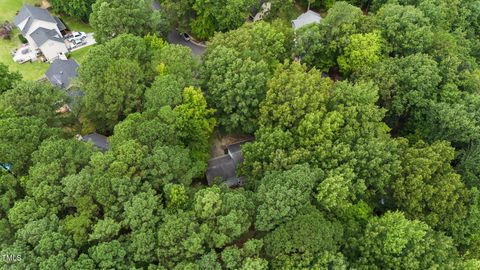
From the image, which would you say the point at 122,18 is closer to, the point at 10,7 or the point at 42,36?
the point at 42,36

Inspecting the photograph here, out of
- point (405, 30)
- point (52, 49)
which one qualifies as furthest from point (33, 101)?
point (405, 30)

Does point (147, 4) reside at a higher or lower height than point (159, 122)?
higher

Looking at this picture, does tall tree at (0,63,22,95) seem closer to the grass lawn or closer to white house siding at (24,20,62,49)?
the grass lawn

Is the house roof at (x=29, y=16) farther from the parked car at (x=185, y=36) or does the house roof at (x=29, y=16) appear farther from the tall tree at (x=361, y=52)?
the tall tree at (x=361, y=52)

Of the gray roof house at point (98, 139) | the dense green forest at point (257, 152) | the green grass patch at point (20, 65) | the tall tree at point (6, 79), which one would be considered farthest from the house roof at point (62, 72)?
the gray roof house at point (98, 139)

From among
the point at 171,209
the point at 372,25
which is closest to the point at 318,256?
the point at 171,209

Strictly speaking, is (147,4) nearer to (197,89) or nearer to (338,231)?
(197,89)

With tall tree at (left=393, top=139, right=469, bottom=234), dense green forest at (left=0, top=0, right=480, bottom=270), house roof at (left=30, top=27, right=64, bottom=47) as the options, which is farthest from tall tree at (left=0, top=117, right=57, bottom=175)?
tall tree at (left=393, top=139, right=469, bottom=234)
